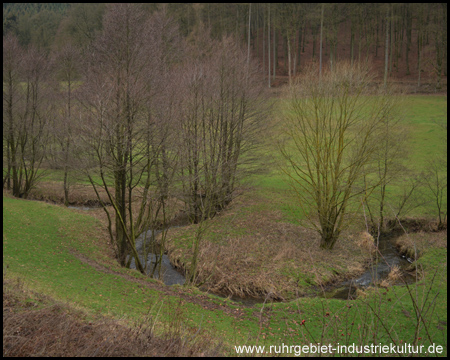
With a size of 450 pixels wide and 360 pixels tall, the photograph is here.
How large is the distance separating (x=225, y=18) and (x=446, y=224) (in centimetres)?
3941

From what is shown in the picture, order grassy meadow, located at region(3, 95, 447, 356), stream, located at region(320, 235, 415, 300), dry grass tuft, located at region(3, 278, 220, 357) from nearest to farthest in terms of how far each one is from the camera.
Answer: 1. dry grass tuft, located at region(3, 278, 220, 357)
2. grassy meadow, located at region(3, 95, 447, 356)
3. stream, located at region(320, 235, 415, 300)

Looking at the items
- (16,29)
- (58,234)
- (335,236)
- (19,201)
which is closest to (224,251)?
(335,236)

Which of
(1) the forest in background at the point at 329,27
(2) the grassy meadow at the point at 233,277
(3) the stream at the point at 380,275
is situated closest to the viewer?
(2) the grassy meadow at the point at 233,277

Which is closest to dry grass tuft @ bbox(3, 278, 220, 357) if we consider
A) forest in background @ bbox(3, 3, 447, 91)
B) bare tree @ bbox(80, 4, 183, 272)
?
bare tree @ bbox(80, 4, 183, 272)

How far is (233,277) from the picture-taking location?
49.9 ft

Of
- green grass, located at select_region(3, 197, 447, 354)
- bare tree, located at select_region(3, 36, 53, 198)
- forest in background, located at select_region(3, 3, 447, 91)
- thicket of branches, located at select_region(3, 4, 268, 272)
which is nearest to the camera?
green grass, located at select_region(3, 197, 447, 354)

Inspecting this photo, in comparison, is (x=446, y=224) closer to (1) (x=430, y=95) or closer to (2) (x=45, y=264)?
(2) (x=45, y=264)

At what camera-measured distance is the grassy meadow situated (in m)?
9.20

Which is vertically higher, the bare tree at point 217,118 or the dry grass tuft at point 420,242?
the bare tree at point 217,118

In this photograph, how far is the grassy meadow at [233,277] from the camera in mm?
9195

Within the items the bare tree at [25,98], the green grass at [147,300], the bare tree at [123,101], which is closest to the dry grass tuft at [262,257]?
the green grass at [147,300]

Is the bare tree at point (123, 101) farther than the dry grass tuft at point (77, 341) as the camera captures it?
Yes

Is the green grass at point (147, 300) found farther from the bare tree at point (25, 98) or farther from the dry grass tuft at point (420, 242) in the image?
the bare tree at point (25, 98)

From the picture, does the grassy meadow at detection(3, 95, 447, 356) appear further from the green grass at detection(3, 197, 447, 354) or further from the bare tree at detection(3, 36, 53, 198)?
the bare tree at detection(3, 36, 53, 198)
